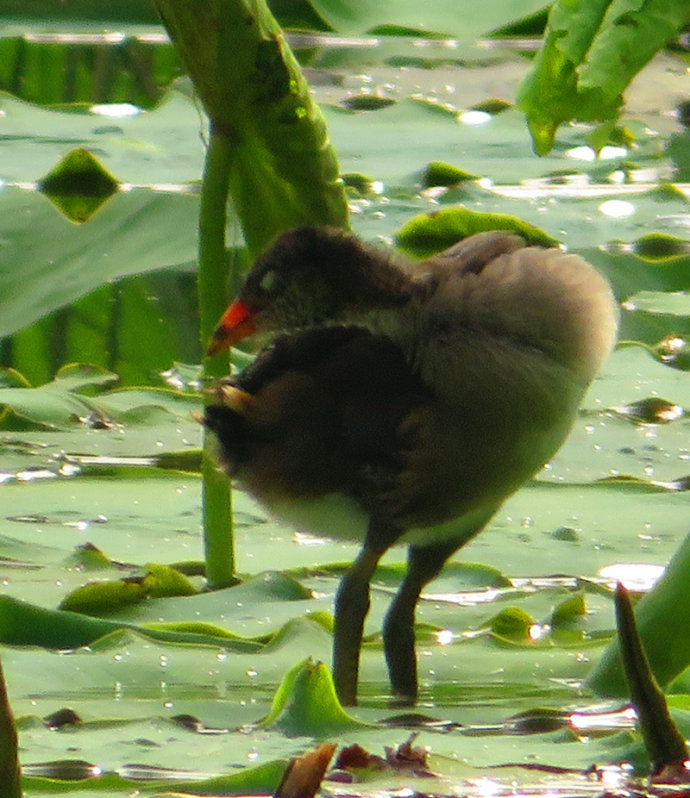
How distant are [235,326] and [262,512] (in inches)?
17.6

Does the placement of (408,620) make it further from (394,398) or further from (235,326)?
(235,326)

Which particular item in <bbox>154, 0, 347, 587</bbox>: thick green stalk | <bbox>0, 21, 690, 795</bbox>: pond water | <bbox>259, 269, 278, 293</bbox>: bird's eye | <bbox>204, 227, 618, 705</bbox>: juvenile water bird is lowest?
<bbox>0, 21, 690, 795</bbox>: pond water

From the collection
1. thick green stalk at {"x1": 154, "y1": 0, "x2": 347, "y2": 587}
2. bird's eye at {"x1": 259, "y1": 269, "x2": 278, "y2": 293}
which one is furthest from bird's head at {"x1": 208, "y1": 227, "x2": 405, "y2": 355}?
thick green stalk at {"x1": 154, "y1": 0, "x2": 347, "y2": 587}

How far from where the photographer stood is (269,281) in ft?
6.47

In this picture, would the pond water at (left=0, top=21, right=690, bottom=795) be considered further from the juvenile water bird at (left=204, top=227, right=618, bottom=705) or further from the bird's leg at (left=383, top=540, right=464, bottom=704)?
the juvenile water bird at (left=204, top=227, right=618, bottom=705)

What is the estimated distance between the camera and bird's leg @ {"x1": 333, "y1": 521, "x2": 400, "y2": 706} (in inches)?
73.7

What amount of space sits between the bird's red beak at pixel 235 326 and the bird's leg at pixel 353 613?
0.28 meters

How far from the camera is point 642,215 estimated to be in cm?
398

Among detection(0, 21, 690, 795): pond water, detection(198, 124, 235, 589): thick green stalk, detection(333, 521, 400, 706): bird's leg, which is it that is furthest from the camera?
detection(198, 124, 235, 589): thick green stalk

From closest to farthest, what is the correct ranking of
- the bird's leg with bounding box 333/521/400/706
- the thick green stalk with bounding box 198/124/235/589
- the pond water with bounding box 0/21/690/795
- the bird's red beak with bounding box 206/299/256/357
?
the pond water with bounding box 0/21/690/795 < the bird's leg with bounding box 333/521/400/706 < the bird's red beak with bounding box 206/299/256/357 < the thick green stalk with bounding box 198/124/235/589

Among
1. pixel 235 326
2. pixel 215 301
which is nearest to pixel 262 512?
pixel 215 301

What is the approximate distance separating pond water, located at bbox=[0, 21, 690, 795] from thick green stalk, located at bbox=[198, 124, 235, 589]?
4cm

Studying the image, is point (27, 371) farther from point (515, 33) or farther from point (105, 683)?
point (515, 33)

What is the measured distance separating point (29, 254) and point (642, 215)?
4.69 feet
